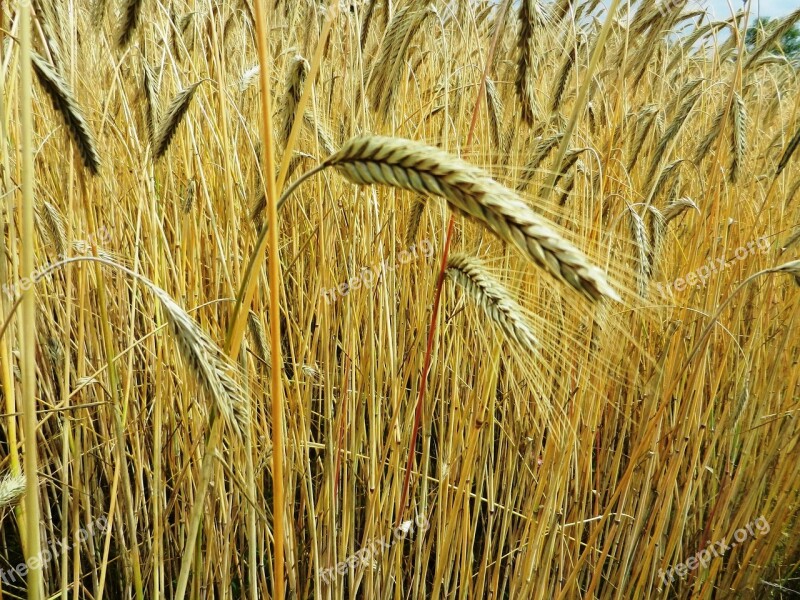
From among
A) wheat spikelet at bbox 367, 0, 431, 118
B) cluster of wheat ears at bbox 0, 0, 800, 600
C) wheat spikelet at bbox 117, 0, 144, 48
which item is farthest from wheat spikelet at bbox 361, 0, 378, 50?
wheat spikelet at bbox 117, 0, 144, 48

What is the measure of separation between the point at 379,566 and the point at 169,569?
61cm

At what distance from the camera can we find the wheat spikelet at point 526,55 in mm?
1269

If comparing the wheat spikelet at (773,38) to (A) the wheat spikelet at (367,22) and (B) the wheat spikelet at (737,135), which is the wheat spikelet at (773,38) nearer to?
(B) the wheat spikelet at (737,135)

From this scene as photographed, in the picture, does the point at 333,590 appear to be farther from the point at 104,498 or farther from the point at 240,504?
the point at 104,498

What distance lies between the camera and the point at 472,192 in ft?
2.10

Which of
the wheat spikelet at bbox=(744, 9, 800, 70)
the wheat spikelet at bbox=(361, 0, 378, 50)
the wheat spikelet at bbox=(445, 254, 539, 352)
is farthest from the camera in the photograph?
the wheat spikelet at bbox=(744, 9, 800, 70)

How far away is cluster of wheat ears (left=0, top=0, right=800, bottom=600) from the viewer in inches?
35.2

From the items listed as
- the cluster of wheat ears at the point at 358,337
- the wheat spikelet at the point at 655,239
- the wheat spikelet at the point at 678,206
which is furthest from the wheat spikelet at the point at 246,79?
the wheat spikelet at the point at 678,206

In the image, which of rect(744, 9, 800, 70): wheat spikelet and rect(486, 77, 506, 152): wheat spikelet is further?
rect(744, 9, 800, 70): wheat spikelet

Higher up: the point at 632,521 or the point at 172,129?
the point at 172,129

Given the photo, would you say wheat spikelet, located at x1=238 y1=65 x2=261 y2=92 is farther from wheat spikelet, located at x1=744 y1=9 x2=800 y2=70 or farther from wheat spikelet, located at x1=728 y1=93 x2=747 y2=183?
wheat spikelet, located at x1=744 y1=9 x2=800 y2=70

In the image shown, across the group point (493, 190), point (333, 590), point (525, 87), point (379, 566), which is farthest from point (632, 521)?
point (493, 190)

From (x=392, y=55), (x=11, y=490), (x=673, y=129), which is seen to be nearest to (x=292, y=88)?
(x=392, y=55)

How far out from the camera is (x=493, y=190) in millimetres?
645
